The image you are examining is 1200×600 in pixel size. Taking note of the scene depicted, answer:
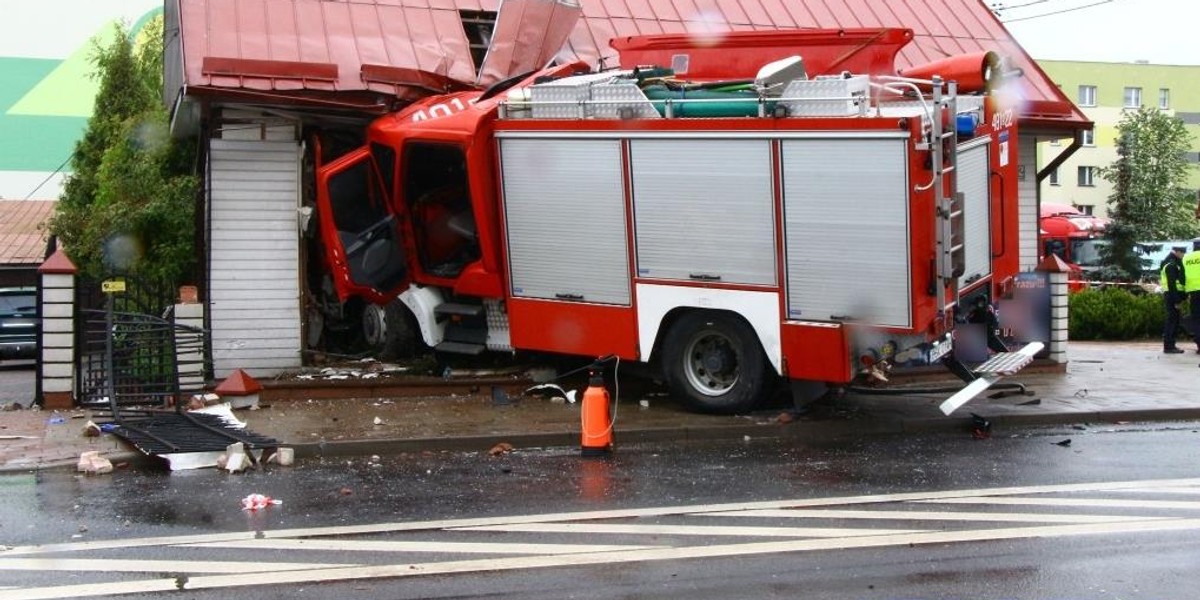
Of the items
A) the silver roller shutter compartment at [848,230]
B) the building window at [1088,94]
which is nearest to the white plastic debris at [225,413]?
the silver roller shutter compartment at [848,230]

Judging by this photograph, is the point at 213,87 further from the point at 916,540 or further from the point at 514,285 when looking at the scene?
the point at 916,540

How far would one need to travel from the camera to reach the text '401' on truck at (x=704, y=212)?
34.8 ft

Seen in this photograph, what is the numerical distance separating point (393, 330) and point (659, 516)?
685cm

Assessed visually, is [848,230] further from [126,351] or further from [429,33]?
[429,33]

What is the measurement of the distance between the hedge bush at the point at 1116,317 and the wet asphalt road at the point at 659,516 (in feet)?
31.5

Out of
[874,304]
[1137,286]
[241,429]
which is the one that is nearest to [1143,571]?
[874,304]

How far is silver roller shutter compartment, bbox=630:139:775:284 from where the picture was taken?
36.4 feet

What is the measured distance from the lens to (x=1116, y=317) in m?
21.0

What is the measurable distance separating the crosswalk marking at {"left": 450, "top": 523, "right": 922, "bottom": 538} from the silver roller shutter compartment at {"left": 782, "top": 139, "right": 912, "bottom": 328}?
3.48 m

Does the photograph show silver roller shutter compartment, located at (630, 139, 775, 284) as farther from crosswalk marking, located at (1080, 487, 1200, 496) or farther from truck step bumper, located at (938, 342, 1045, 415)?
crosswalk marking, located at (1080, 487, 1200, 496)

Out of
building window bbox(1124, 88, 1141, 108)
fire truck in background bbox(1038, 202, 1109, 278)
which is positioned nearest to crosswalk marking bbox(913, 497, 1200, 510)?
fire truck in background bbox(1038, 202, 1109, 278)

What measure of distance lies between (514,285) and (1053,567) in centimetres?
717

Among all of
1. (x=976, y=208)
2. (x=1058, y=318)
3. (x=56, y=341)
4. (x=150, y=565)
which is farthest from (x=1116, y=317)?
(x=150, y=565)

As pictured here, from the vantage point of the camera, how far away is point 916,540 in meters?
7.22
